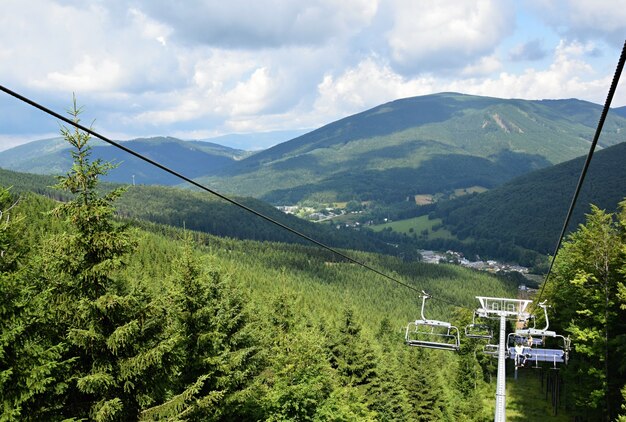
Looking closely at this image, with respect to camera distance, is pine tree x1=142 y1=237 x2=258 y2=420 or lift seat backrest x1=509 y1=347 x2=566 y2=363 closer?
pine tree x1=142 y1=237 x2=258 y2=420

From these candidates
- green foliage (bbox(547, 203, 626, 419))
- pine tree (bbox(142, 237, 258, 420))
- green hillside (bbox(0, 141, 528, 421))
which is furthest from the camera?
green foliage (bbox(547, 203, 626, 419))

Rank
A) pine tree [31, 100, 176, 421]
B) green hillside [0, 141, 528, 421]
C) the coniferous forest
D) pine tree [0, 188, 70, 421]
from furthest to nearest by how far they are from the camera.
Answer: pine tree [31, 100, 176, 421] < the coniferous forest < green hillside [0, 141, 528, 421] < pine tree [0, 188, 70, 421]

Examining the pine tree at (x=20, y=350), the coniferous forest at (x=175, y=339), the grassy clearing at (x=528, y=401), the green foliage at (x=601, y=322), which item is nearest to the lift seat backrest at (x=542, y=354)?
the coniferous forest at (x=175, y=339)

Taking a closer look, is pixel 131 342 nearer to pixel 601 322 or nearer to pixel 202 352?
pixel 202 352

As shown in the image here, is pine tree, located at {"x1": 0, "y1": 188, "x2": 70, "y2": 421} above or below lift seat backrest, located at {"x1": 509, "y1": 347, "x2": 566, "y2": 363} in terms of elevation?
above

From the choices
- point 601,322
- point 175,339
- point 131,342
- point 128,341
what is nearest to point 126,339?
point 128,341

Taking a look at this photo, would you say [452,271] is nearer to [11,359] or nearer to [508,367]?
[508,367]

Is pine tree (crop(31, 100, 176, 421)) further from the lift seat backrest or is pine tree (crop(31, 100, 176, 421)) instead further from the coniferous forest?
the lift seat backrest

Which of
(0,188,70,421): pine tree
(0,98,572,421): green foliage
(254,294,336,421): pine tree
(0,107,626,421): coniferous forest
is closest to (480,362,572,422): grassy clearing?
(0,107,626,421): coniferous forest

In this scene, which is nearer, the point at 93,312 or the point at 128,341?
the point at 93,312

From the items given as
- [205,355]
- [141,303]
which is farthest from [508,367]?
[141,303]

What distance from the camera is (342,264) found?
166m

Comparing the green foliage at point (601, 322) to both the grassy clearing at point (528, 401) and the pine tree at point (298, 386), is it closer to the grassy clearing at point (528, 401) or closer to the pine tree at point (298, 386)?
the grassy clearing at point (528, 401)

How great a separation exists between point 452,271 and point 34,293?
162327 millimetres
